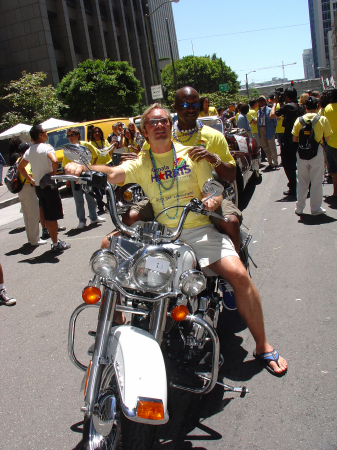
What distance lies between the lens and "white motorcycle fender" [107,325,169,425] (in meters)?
1.99

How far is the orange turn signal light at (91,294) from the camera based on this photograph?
7.80ft

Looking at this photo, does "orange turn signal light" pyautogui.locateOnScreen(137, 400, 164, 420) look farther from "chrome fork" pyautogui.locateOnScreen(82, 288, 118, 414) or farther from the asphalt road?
the asphalt road

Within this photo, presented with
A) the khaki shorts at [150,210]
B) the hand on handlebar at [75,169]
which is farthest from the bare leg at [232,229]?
the hand on handlebar at [75,169]

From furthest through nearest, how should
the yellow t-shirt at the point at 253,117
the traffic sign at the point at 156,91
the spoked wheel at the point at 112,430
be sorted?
the traffic sign at the point at 156,91
the yellow t-shirt at the point at 253,117
the spoked wheel at the point at 112,430

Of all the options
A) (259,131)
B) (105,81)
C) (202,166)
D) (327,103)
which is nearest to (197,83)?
Answer: (105,81)

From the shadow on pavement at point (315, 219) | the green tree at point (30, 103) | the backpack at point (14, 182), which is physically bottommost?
the shadow on pavement at point (315, 219)

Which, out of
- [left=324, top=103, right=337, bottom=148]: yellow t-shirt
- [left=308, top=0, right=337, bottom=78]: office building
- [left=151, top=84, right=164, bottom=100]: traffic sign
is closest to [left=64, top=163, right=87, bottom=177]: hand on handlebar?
[left=324, top=103, right=337, bottom=148]: yellow t-shirt

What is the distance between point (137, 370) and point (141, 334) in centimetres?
23

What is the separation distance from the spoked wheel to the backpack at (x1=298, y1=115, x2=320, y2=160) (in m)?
5.53

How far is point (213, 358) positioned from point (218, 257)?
735 mm

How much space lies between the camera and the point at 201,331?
8.78ft

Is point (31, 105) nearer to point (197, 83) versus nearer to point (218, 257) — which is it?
point (218, 257)

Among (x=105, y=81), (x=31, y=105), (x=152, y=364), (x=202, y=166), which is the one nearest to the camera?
(x=152, y=364)

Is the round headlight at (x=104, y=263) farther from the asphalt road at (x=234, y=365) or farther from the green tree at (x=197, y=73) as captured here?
the green tree at (x=197, y=73)
